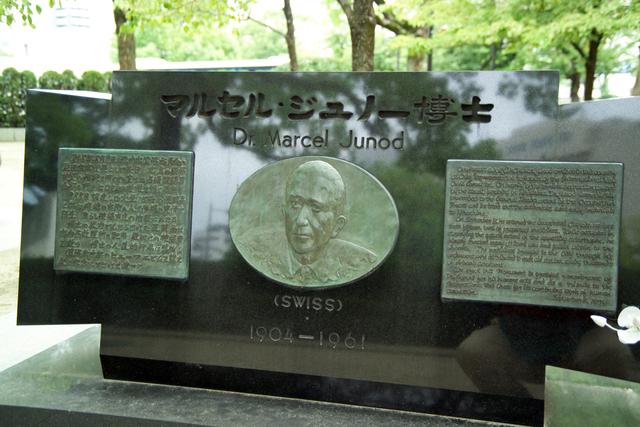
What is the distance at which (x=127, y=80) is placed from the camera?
15.1 feet

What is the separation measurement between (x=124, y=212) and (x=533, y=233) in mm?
2529

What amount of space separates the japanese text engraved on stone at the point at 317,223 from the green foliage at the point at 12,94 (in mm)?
21552

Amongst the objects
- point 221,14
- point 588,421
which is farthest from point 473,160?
point 221,14

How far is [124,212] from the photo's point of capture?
4.49m

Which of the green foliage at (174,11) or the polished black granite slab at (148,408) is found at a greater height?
the green foliage at (174,11)

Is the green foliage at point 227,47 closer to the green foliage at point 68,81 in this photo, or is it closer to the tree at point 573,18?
the green foliage at point 68,81

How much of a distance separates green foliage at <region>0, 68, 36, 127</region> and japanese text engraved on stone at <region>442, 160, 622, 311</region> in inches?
879

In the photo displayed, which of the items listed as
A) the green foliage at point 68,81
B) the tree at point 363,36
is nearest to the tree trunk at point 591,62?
the tree at point 363,36

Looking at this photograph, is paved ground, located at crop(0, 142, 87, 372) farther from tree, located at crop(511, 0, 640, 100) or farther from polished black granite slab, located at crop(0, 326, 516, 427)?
tree, located at crop(511, 0, 640, 100)

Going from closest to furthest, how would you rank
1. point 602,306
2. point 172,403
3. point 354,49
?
point 602,306, point 172,403, point 354,49

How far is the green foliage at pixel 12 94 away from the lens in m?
23.3

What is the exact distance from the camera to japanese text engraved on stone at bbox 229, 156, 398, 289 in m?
4.15

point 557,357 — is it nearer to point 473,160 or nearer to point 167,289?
point 473,160

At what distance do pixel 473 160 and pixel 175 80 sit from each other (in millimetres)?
1971
